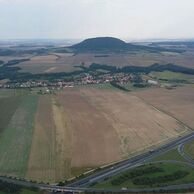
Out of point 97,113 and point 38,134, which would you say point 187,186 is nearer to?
point 38,134

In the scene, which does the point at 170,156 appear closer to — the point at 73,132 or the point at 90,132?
the point at 90,132

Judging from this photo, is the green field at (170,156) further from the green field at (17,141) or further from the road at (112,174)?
the green field at (17,141)

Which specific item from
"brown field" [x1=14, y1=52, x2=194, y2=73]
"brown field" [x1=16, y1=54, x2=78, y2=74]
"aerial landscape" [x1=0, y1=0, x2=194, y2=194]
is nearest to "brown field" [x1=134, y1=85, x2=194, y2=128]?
"aerial landscape" [x1=0, y1=0, x2=194, y2=194]

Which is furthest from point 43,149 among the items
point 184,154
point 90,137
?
point 184,154

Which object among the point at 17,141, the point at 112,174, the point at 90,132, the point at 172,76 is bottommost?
the point at 172,76

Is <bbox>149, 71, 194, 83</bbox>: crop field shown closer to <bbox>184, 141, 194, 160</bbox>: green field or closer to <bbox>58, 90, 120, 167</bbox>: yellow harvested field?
<bbox>58, 90, 120, 167</bbox>: yellow harvested field

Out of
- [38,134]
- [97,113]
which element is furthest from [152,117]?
[38,134]
